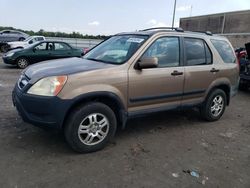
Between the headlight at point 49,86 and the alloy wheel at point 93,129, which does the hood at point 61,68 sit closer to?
the headlight at point 49,86

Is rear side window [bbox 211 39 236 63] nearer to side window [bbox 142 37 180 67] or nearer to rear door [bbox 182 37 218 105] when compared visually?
rear door [bbox 182 37 218 105]

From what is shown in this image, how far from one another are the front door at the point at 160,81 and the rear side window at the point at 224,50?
46.1 inches

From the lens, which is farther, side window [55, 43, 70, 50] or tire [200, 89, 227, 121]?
side window [55, 43, 70, 50]

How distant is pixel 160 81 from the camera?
4.32 m

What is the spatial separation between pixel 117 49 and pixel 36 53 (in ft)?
30.0

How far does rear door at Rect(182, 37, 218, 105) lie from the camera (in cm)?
477

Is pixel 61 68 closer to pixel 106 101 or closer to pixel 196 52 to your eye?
pixel 106 101

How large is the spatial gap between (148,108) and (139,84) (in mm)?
486

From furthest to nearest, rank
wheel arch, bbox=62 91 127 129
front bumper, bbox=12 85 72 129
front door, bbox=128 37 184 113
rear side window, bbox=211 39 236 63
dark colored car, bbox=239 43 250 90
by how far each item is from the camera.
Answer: dark colored car, bbox=239 43 250 90
rear side window, bbox=211 39 236 63
front door, bbox=128 37 184 113
wheel arch, bbox=62 91 127 129
front bumper, bbox=12 85 72 129

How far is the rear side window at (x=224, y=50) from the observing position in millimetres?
5391

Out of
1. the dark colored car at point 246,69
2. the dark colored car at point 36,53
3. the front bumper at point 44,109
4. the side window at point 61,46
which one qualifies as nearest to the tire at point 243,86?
the dark colored car at point 246,69

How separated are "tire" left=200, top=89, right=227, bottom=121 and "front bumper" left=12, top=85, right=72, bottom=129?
2.99m

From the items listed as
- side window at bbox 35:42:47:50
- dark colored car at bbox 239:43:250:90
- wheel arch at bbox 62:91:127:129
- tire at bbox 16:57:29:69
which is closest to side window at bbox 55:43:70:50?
side window at bbox 35:42:47:50

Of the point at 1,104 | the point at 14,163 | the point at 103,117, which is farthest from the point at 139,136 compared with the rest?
the point at 1,104
